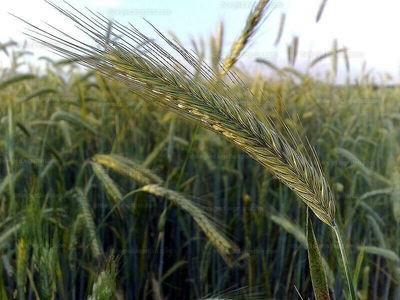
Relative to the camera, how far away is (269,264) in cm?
191

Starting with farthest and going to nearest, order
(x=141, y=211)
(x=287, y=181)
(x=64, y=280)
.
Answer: (x=141, y=211) < (x=64, y=280) < (x=287, y=181)

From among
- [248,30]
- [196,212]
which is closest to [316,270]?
[196,212]

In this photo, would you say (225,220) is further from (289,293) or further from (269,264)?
(289,293)

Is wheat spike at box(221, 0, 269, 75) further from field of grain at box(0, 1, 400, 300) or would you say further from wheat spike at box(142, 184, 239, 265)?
wheat spike at box(142, 184, 239, 265)

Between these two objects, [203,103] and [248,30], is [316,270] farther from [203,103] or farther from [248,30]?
[248,30]

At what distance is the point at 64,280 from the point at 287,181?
967 mm

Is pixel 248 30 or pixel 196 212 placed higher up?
pixel 248 30

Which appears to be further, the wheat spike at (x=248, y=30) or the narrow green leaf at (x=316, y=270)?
the wheat spike at (x=248, y=30)

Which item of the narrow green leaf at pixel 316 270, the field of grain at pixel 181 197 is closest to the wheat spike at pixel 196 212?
the field of grain at pixel 181 197

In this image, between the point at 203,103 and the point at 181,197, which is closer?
the point at 203,103

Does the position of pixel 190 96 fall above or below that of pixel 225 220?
above

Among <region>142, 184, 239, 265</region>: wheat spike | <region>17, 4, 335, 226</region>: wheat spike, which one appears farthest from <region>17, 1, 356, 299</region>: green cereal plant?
<region>142, 184, 239, 265</region>: wheat spike

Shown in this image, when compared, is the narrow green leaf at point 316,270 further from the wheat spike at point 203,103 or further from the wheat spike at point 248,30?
the wheat spike at point 248,30

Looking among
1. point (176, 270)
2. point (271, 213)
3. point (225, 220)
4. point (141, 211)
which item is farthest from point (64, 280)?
point (271, 213)
